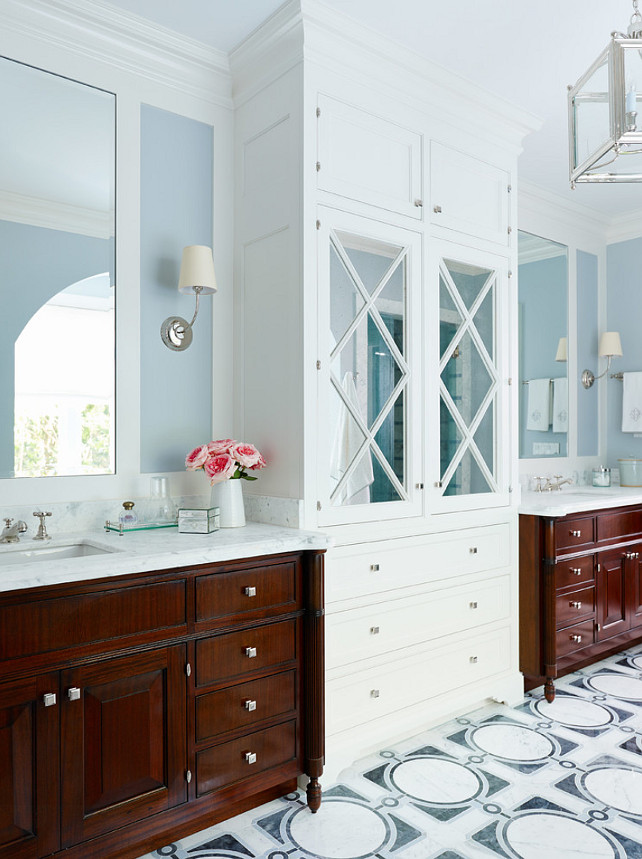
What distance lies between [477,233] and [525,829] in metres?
2.34

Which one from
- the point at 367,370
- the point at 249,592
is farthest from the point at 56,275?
the point at 249,592

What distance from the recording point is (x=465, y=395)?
2947mm

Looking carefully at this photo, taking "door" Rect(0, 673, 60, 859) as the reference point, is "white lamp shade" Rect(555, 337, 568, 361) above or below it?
above

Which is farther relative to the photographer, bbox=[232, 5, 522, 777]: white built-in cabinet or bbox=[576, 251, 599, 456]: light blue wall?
bbox=[576, 251, 599, 456]: light blue wall

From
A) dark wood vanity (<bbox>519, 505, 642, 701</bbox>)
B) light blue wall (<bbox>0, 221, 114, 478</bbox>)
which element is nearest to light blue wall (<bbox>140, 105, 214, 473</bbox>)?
light blue wall (<bbox>0, 221, 114, 478</bbox>)

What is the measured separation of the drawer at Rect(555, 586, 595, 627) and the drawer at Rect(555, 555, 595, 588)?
0.16 feet

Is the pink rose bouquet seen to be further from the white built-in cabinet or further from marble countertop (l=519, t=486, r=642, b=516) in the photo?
marble countertop (l=519, t=486, r=642, b=516)

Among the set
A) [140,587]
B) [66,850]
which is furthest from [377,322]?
[66,850]

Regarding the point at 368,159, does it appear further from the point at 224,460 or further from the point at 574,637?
the point at 574,637

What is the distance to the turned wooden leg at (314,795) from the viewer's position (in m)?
2.18

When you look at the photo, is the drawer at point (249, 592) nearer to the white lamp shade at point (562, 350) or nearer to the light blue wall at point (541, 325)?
the light blue wall at point (541, 325)

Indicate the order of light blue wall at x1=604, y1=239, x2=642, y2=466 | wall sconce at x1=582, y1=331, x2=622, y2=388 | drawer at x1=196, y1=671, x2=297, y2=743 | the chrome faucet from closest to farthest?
drawer at x1=196, y1=671, x2=297, y2=743, the chrome faucet, wall sconce at x1=582, y1=331, x2=622, y2=388, light blue wall at x1=604, y1=239, x2=642, y2=466

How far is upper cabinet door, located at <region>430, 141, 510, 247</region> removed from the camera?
283 cm

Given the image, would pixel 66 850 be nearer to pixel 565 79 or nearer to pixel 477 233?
pixel 477 233
